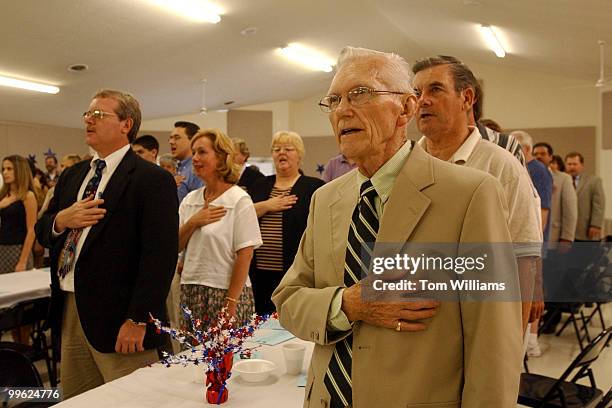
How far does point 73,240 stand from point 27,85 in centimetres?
696

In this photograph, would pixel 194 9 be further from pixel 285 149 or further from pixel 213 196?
pixel 213 196

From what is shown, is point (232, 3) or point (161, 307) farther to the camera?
point (232, 3)

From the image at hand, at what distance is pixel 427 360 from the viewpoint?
114 centimetres

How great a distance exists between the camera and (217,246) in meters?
2.78

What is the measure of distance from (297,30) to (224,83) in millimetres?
2565

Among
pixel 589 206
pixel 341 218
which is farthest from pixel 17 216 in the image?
pixel 589 206

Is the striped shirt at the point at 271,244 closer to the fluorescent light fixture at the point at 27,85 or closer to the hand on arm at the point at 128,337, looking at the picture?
the hand on arm at the point at 128,337

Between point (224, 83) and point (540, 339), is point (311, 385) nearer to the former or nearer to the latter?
point (540, 339)

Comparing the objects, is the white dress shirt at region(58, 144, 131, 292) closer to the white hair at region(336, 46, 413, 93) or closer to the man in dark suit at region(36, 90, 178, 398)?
the man in dark suit at region(36, 90, 178, 398)

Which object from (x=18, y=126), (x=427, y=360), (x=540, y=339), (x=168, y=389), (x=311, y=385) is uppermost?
(x=18, y=126)

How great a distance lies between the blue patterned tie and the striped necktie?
1.45 meters

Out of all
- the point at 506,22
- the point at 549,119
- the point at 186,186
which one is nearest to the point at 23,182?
the point at 186,186

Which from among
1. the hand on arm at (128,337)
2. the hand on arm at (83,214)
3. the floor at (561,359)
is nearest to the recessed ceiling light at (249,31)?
the floor at (561,359)

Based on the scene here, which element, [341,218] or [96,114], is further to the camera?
[96,114]
